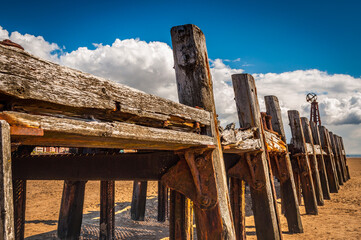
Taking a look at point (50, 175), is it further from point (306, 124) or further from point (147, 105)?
point (306, 124)

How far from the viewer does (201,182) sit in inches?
102

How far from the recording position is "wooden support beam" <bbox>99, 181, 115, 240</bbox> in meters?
5.08

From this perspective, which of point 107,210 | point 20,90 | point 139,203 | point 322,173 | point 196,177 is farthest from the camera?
point 322,173

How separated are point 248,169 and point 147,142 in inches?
96.4

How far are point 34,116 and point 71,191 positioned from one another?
4.79 meters

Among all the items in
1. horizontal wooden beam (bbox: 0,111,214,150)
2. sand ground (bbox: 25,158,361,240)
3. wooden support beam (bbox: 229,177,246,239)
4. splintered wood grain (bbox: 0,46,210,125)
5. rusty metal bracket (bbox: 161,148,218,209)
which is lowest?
sand ground (bbox: 25,158,361,240)

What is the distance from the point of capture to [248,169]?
407cm

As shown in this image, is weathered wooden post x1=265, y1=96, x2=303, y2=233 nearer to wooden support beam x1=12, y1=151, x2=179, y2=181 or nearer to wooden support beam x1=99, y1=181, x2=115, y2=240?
wooden support beam x1=99, y1=181, x2=115, y2=240

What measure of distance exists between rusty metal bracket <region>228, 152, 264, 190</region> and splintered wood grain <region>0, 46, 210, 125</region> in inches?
92.6

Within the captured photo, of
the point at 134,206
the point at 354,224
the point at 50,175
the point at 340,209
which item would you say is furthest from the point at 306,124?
the point at 50,175

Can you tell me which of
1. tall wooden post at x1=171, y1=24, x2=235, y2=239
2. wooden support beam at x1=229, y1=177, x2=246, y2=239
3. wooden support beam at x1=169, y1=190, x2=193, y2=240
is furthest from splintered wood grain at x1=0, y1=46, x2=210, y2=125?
wooden support beam at x1=229, y1=177, x2=246, y2=239

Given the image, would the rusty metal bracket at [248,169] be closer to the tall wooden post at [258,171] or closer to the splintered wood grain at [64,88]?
the tall wooden post at [258,171]

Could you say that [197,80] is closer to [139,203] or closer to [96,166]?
[96,166]

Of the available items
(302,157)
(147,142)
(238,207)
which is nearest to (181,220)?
(147,142)
